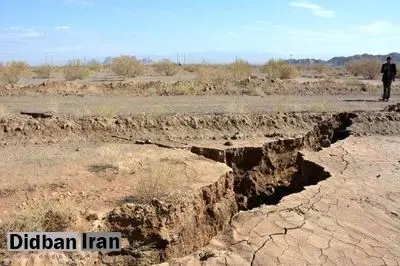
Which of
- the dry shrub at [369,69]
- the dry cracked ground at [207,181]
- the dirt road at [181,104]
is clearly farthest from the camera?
the dry shrub at [369,69]

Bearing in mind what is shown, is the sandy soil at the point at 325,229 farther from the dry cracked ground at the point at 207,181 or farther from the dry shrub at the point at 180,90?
the dry shrub at the point at 180,90

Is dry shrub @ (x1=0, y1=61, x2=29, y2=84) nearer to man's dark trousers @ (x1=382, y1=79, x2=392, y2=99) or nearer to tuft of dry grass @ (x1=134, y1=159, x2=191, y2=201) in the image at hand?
man's dark trousers @ (x1=382, y1=79, x2=392, y2=99)

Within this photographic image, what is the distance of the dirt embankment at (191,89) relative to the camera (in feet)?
67.4

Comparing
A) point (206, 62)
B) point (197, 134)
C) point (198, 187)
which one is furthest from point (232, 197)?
point (206, 62)

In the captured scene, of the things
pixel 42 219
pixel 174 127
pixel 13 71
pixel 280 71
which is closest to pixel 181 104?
pixel 174 127

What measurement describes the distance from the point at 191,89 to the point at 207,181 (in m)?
12.7

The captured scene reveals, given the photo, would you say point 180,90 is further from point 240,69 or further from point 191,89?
point 240,69

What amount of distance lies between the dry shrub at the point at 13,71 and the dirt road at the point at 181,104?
10520mm

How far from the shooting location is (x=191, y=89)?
21188 mm

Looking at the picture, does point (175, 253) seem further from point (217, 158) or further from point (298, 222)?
point (217, 158)

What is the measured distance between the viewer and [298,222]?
6684mm

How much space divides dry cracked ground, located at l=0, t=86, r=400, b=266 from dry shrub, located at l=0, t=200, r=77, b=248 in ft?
0.06

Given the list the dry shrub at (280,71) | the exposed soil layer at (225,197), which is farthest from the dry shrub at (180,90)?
the dry shrub at (280,71)

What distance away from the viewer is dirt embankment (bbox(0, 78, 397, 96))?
2055 centimetres
